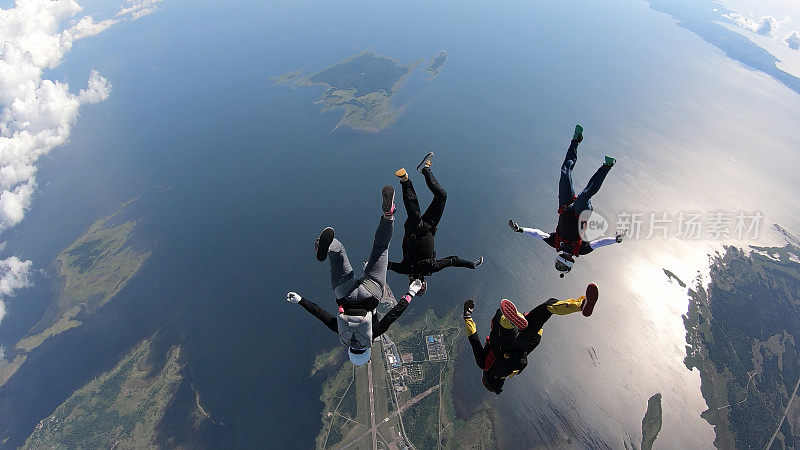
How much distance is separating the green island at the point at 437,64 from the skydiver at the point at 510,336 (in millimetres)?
185359

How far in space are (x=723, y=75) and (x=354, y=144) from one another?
219130 millimetres

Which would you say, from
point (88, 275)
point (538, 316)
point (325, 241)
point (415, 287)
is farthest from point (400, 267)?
point (88, 275)

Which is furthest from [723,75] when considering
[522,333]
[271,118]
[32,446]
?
[32,446]

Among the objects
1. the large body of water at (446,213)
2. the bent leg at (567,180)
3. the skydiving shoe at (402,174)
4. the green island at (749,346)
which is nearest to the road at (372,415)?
the large body of water at (446,213)

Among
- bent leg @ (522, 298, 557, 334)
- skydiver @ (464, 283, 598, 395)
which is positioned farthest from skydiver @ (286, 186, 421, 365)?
bent leg @ (522, 298, 557, 334)

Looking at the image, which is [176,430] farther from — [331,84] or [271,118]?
[331,84]

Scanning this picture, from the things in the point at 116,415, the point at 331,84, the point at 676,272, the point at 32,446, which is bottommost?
the point at 32,446

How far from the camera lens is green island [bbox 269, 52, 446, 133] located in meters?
Result: 151

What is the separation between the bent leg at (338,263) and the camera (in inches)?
405

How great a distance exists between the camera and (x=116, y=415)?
7025 cm

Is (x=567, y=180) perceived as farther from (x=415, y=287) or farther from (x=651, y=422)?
(x=651, y=422)

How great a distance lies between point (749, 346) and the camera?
6353cm

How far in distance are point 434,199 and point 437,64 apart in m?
197

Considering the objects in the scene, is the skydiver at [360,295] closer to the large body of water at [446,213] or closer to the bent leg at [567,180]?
the bent leg at [567,180]
